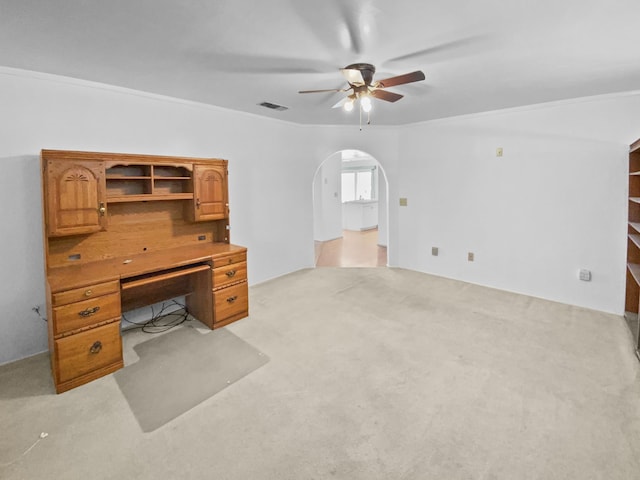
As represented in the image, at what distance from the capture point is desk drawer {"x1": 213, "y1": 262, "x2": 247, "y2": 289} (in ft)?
10.1

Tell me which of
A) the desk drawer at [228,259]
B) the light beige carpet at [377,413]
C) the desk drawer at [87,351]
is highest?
the desk drawer at [228,259]

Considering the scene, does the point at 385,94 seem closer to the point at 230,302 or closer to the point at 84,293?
the point at 230,302

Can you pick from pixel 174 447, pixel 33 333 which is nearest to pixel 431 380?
pixel 174 447

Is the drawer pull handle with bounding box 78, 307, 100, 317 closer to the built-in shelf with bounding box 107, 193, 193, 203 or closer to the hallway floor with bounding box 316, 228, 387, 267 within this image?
the built-in shelf with bounding box 107, 193, 193, 203

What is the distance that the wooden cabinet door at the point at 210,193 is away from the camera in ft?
10.8

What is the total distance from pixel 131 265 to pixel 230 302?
0.94 m

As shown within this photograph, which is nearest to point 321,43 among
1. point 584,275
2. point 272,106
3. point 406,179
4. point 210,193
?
point 272,106

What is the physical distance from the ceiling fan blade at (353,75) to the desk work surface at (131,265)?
1844 millimetres

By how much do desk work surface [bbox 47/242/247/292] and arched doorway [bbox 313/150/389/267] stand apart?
2.51m

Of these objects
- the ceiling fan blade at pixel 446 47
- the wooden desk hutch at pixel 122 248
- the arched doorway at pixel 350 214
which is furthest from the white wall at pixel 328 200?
the ceiling fan blade at pixel 446 47

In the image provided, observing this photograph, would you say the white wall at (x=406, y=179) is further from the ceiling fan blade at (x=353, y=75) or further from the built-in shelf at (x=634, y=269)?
the ceiling fan blade at (x=353, y=75)

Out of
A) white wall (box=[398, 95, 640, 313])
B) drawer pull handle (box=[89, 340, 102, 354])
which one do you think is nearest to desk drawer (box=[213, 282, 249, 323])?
drawer pull handle (box=[89, 340, 102, 354])

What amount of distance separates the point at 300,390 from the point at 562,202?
11.4ft

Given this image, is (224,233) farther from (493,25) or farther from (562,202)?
(562,202)
